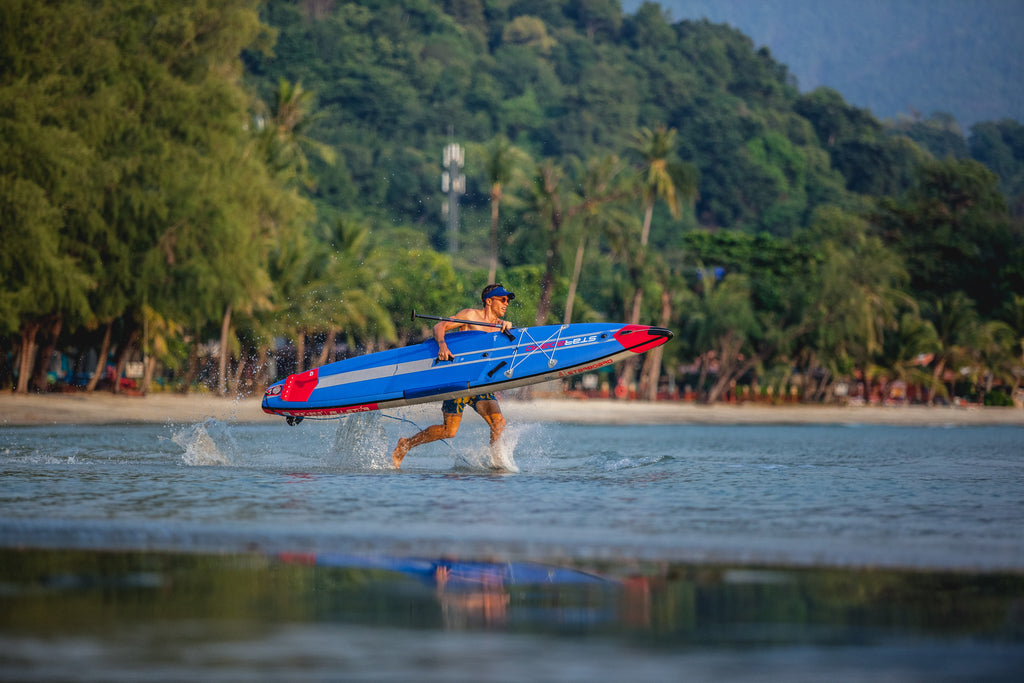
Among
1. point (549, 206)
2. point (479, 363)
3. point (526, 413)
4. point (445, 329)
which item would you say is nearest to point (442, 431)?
point (479, 363)

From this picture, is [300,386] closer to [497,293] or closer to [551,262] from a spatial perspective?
[497,293]

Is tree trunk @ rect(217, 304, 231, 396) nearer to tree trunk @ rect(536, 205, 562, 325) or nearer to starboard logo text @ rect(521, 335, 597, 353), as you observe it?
tree trunk @ rect(536, 205, 562, 325)

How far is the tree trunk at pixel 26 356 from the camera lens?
32.5 meters

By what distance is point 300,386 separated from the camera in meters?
14.4

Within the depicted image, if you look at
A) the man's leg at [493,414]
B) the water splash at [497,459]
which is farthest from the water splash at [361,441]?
the man's leg at [493,414]

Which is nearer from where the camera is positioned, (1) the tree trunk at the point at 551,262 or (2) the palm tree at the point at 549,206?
(2) the palm tree at the point at 549,206

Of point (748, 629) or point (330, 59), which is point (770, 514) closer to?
point (748, 629)

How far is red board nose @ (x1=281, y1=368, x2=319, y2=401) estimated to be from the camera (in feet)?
47.1

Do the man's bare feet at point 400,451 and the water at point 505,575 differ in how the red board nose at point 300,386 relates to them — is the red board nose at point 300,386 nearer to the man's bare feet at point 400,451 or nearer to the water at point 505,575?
the man's bare feet at point 400,451

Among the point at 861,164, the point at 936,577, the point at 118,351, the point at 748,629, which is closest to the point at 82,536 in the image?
the point at 748,629

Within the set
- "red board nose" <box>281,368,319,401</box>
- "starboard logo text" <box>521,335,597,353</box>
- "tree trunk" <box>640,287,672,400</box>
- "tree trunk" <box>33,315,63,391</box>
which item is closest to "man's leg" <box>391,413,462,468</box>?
"starboard logo text" <box>521,335,597,353</box>

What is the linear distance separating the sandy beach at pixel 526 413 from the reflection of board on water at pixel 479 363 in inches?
85.0

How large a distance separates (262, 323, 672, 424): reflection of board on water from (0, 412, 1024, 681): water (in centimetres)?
106

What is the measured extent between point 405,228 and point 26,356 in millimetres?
40830
